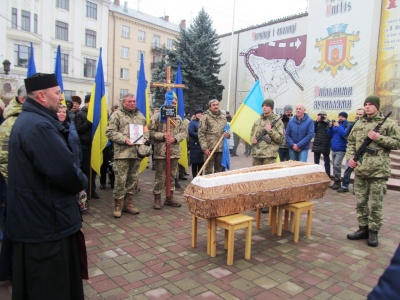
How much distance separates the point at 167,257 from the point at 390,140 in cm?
340

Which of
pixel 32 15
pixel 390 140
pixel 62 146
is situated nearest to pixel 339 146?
pixel 390 140

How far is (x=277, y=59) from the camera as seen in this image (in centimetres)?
1991

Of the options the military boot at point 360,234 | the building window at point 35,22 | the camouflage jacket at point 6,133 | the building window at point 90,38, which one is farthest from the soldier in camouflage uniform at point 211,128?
the building window at point 90,38

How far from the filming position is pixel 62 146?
7.93 feet

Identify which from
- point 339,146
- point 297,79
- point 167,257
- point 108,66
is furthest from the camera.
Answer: point 108,66

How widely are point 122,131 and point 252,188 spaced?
260 cm

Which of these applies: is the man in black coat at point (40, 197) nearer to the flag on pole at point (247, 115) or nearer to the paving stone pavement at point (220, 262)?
the paving stone pavement at point (220, 262)

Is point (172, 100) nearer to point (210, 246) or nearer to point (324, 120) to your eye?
point (210, 246)

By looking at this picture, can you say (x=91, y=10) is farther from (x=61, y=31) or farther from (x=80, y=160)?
(x=80, y=160)

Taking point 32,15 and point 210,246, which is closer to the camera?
point 210,246

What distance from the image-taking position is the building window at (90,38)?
3697 centimetres

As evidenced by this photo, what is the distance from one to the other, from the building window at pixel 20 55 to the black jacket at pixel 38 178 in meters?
34.6

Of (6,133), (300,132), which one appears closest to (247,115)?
(300,132)

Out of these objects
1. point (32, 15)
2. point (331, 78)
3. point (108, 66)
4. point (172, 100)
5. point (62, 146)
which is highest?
point (32, 15)
